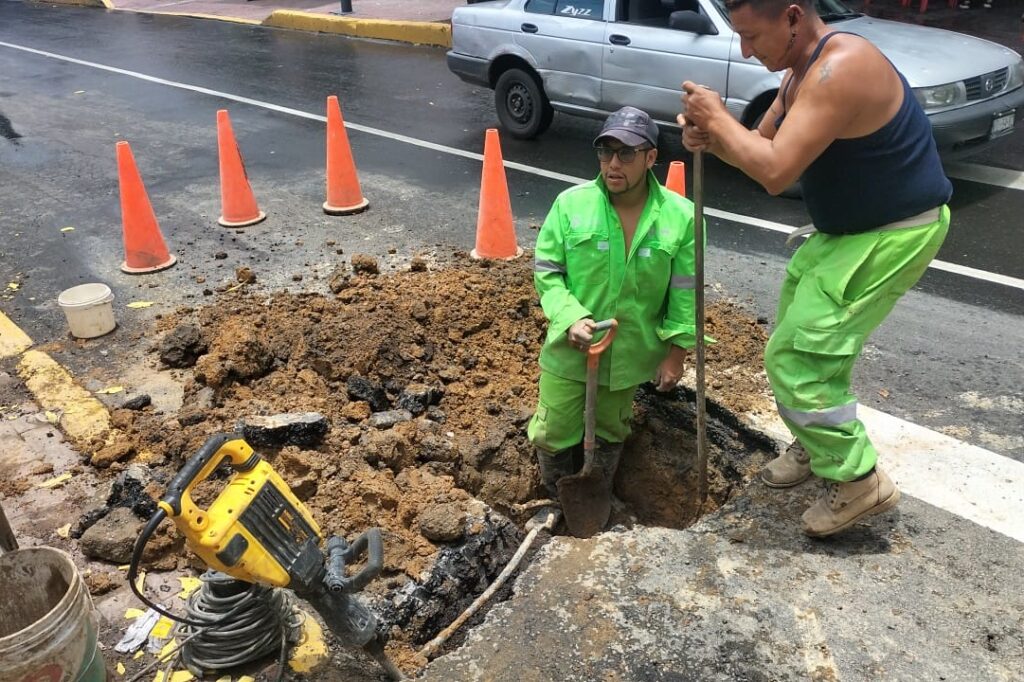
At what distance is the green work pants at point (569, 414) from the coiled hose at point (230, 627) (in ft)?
4.87

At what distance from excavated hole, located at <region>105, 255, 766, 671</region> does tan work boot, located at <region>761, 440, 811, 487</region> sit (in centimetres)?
42

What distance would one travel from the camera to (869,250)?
106 inches

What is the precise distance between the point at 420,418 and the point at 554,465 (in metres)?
0.72

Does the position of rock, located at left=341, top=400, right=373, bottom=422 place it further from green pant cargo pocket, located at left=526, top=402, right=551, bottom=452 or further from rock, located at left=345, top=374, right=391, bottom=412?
green pant cargo pocket, located at left=526, top=402, right=551, bottom=452

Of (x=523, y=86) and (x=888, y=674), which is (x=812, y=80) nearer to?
(x=888, y=674)

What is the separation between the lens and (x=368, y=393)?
4145 mm

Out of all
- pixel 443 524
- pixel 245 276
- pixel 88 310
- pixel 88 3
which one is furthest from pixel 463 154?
Result: pixel 88 3

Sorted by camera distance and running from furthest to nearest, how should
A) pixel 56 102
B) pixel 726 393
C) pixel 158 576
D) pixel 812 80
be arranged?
1. pixel 56 102
2. pixel 726 393
3. pixel 158 576
4. pixel 812 80

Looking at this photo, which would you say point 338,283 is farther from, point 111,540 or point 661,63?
point 661,63

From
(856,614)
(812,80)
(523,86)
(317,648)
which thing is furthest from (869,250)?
(523,86)

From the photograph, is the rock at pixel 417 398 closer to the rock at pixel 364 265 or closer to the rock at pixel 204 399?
the rock at pixel 204 399

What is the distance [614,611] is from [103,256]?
5.17 meters

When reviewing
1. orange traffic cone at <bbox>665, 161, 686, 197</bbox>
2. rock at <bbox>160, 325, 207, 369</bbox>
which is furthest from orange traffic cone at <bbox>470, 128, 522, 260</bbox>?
rock at <bbox>160, 325, 207, 369</bbox>

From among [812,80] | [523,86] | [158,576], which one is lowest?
[158,576]
